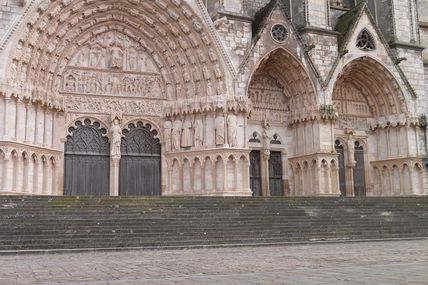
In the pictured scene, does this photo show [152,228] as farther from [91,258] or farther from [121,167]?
[121,167]

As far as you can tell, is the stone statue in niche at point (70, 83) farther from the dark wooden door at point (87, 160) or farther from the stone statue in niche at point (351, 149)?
the stone statue in niche at point (351, 149)

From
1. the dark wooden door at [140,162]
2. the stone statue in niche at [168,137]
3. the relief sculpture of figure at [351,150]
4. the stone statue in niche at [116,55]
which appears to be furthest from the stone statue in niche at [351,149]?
the stone statue in niche at [116,55]

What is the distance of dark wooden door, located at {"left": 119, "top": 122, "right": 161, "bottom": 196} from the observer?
18859 millimetres

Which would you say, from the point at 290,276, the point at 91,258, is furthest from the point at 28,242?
the point at 290,276

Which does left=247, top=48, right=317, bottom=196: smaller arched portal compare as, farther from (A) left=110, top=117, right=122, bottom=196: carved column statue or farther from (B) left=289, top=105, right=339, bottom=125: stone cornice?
(A) left=110, top=117, right=122, bottom=196: carved column statue

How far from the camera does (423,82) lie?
2192 centimetres

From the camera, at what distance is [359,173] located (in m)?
21.8

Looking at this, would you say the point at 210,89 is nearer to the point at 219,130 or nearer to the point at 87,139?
the point at 219,130

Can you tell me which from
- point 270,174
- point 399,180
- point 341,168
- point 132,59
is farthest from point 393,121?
point 132,59

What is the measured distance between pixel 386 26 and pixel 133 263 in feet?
58.5

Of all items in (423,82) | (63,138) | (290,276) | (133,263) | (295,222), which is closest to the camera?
(290,276)

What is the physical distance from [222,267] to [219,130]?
1041cm

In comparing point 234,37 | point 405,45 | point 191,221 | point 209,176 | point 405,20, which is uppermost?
point 405,20

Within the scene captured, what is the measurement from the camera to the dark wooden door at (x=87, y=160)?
18.1 metres
